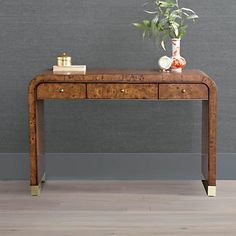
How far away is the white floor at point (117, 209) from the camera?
7.55 ft

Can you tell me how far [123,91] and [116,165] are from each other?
2.00ft

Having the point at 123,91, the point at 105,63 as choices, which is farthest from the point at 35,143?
the point at 105,63

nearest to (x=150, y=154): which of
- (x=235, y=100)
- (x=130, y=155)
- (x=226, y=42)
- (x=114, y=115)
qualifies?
(x=130, y=155)

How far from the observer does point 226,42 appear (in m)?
3.06

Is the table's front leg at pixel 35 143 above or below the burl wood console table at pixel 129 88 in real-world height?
below

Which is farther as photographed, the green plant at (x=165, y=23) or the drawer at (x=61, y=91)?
the green plant at (x=165, y=23)

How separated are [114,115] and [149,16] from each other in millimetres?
612

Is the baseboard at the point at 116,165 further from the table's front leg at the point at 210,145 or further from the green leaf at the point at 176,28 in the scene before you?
the green leaf at the point at 176,28

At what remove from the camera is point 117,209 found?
258 centimetres

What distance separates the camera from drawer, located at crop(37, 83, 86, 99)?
2699 mm

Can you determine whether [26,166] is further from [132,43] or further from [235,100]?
[235,100]

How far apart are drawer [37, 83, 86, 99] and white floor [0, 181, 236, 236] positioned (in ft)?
1.75

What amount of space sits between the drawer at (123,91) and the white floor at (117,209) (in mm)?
535

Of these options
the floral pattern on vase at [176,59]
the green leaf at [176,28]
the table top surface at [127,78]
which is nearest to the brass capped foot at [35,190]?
the table top surface at [127,78]
